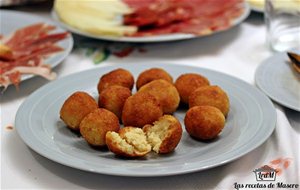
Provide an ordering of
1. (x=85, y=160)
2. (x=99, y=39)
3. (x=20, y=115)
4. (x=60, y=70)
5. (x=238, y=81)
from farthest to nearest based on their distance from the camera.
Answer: (x=99, y=39) → (x=60, y=70) → (x=238, y=81) → (x=20, y=115) → (x=85, y=160)

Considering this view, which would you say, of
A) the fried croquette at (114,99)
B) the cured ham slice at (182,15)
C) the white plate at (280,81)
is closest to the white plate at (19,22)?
the cured ham slice at (182,15)

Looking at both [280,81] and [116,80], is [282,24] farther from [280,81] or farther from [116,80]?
[116,80]

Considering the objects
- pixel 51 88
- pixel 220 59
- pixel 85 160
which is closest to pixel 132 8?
pixel 220 59

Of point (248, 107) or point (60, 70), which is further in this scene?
point (60, 70)

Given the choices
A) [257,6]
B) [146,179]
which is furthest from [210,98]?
[257,6]

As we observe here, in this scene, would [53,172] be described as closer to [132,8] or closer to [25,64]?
[25,64]

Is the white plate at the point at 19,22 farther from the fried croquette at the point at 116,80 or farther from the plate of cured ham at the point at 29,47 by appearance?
the fried croquette at the point at 116,80

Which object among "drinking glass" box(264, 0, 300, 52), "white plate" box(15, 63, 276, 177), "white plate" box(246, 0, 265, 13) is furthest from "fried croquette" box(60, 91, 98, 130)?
"white plate" box(246, 0, 265, 13)
